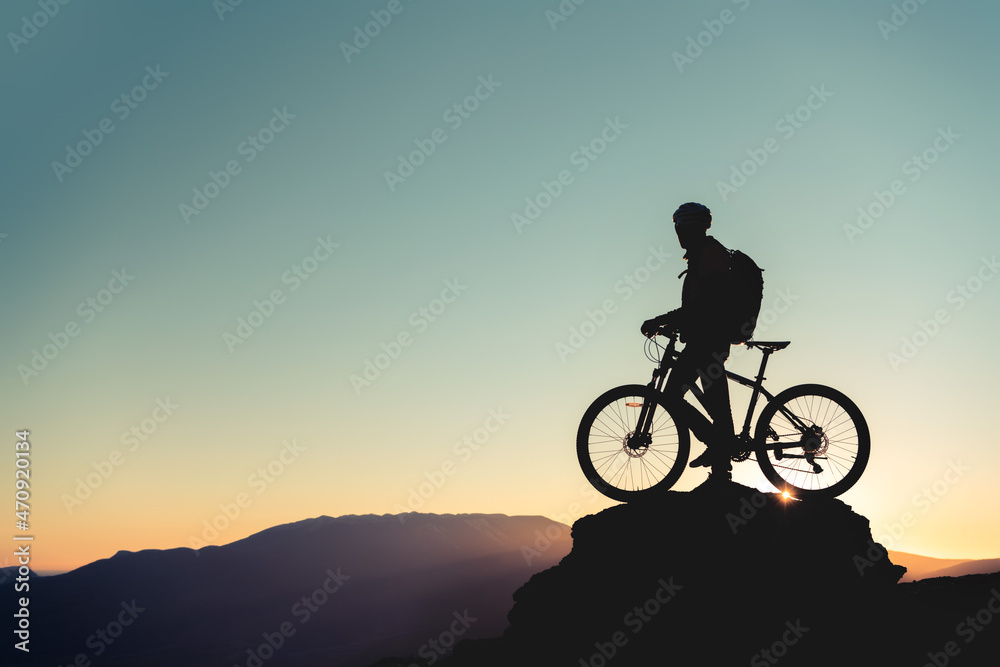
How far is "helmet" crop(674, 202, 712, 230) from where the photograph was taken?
306 inches

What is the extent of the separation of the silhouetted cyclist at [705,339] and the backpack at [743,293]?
0.08 m

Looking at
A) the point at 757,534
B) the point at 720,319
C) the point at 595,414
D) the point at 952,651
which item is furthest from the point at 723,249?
the point at 952,651

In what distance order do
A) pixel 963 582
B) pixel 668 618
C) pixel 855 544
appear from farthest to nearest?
pixel 963 582 → pixel 855 544 → pixel 668 618

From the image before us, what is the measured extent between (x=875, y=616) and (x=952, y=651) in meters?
1.07

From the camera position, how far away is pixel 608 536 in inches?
326

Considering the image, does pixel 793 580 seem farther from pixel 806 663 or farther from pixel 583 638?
pixel 583 638

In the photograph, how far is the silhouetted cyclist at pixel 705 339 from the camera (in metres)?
7.61

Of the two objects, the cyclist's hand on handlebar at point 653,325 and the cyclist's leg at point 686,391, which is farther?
the cyclist's hand on handlebar at point 653,325

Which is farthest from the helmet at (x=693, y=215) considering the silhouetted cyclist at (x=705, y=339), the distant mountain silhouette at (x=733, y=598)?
the distant mountain silhouette at (x=733, y=598)

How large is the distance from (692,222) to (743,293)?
104 centimetres

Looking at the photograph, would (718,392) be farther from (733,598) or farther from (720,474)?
(733,598)
